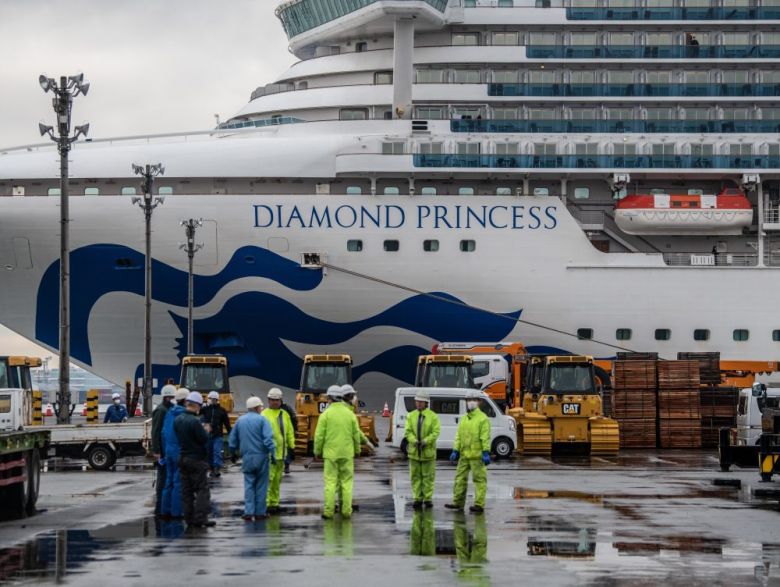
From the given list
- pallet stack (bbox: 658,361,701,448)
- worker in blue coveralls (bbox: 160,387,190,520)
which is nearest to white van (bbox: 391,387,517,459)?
pallet stack (bbox: 658,361,701,448)

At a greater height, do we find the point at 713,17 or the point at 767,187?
the point at 713,17

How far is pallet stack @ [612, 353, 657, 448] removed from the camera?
36.8 m

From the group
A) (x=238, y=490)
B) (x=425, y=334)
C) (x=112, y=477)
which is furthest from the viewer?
(x=425, y=334)

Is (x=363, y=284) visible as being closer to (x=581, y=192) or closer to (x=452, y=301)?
(x=452, y=301)

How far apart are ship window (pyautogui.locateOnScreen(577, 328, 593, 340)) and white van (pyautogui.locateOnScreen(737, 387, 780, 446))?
55.4 feet

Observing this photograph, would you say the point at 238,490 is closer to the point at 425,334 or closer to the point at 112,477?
the point at 112,477

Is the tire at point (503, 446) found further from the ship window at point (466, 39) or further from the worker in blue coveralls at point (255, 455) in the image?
the ship window at point (466, 39)

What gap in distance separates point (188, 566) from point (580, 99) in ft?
125

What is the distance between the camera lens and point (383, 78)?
49781 millimetres

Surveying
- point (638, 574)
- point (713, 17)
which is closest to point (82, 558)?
point (638, 574)

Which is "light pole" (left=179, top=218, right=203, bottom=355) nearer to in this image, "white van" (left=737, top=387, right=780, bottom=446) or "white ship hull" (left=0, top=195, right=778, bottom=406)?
"white ship hull" (left=0, top=195, right=778, bottom=406)

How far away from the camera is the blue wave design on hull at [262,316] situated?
45.7m

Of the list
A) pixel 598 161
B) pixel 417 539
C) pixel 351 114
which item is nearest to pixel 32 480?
pixel 417 539

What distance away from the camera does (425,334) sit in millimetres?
46219
